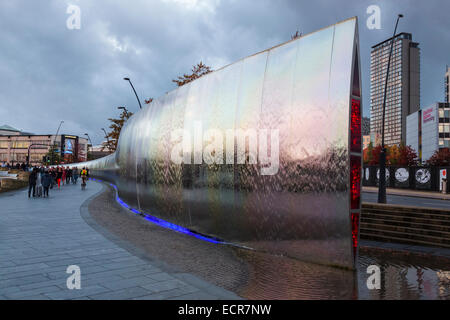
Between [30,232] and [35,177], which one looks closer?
[30,232]

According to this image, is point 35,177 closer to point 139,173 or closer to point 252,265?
point 139,173

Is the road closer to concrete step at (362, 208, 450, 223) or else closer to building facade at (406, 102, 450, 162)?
concrete step at (362, 208, 450, 223)

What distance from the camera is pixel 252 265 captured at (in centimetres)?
550

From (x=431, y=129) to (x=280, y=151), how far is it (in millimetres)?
103080

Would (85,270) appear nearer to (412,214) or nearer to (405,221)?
(405,221)

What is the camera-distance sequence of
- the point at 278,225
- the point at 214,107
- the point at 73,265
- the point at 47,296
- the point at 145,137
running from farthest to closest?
the point at 145,137, the point at 214,107, the point at 278,225, the point at 73,265, the point at 47,296

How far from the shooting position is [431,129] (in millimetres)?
92562

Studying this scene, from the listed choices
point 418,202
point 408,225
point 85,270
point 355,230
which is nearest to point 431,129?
point 418,202

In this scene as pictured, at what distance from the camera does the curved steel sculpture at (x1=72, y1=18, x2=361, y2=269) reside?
5.30m

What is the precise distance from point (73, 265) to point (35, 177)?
15.2m

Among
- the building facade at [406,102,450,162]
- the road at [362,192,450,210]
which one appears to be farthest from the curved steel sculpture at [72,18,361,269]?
the building facade at [406,102,450,162]
